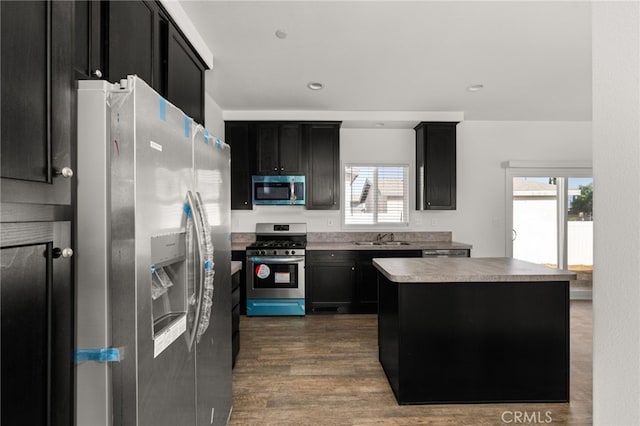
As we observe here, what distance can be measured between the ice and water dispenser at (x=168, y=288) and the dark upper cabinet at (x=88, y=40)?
2.23 feet

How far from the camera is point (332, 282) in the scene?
4.45 m

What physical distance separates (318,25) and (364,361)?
2799 millimetres

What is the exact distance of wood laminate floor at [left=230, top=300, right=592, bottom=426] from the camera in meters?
2.18

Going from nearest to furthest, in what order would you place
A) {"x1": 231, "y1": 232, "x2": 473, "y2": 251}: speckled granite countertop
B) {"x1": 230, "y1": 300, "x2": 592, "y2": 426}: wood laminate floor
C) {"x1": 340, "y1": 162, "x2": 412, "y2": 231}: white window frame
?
{"x1": 230, "y1": 300, "x2": 592, "y2": 426}: wood laminate floor < {"x1": 231, "y1": 232, "x2": 473, "y2": 251}: speckled granite countertop < {"x1": 340, "y1": 162, "x2": 412, "y2": 231}: white window frame

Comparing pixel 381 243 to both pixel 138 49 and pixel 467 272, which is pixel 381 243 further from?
pixel 138 49

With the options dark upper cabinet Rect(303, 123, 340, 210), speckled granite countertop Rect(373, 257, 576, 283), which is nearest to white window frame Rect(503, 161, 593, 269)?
dark upper cabinet Rect(303, 123, 340, 210)

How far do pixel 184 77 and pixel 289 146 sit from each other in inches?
93.6

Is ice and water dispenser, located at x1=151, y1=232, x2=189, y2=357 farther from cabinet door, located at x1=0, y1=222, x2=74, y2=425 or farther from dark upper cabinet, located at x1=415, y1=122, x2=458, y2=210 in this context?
dark upper cabinet, located at x1=415, y1=122, x2=458, y2=210

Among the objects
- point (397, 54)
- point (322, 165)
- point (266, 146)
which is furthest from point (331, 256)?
point (397, 54)

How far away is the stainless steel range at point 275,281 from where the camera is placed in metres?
4.32

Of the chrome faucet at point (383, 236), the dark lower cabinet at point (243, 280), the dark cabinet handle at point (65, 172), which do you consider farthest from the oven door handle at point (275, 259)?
the dark cabinet handle at point (65, 172)

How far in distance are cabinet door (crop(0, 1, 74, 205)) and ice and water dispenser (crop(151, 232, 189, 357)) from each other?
1.04ft

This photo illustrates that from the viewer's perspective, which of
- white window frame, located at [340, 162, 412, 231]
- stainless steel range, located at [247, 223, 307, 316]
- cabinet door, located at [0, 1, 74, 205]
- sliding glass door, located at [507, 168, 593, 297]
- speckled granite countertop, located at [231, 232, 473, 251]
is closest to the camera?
cabinet door, located at [0, 1, 74, 205]

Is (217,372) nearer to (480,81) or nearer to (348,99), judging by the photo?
(348,99)
